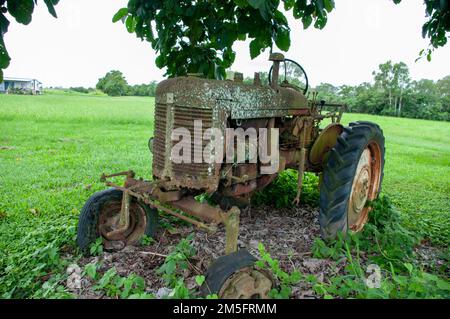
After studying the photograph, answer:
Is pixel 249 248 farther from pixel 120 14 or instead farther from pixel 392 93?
pixel 392 93

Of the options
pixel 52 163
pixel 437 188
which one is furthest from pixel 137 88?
pixel 437 188

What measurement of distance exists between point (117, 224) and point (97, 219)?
213 millimetres

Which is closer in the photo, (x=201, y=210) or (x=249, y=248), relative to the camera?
(x=201, y=210)

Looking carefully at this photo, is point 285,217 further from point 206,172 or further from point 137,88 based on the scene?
point 137,88

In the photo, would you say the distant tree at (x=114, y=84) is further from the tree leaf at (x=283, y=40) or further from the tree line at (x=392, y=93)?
the tree leaf at (x=283, y=40)

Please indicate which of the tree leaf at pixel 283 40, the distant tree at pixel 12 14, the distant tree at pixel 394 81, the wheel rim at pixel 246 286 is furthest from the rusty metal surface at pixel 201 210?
the distant tree at pixel 394 81

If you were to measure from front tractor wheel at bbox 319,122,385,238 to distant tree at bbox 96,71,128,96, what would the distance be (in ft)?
133

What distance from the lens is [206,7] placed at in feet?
13.9

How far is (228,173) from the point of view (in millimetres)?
2977

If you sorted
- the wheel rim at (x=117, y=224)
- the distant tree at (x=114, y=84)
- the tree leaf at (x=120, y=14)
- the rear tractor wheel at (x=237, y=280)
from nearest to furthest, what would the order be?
the rear tractor wheel at (x=237, y=280)
the wheel rim at (x=117, y=224)
the tree leaf at (x=120, y=14)
the distant tree at (x=114, y=84)

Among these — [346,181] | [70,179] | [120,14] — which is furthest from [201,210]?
[70,179]

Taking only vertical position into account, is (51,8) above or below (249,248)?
above

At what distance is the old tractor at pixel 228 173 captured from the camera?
2.74 m

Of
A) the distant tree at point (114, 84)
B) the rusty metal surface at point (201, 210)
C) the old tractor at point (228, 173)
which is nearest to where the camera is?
the old tractor at point (228, 173)
